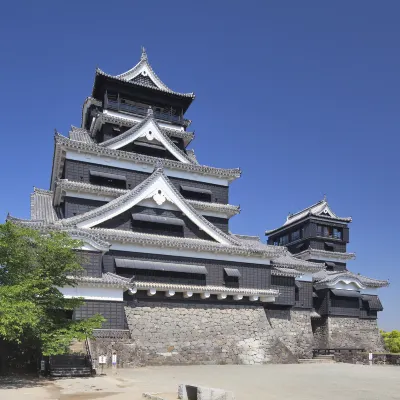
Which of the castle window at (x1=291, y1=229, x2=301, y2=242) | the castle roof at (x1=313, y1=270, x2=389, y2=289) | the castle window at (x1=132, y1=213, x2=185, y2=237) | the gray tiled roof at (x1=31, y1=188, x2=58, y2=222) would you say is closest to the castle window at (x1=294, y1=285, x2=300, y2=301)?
the castle roof at (x1=313, y1=270, x2=389, y2=289)

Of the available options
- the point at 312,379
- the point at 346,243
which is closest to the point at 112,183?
the point at 312,379

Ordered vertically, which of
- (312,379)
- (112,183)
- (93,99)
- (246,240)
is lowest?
(312,379)

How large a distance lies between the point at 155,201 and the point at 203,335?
28.9 ft

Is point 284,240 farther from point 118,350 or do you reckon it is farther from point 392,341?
point 118,350

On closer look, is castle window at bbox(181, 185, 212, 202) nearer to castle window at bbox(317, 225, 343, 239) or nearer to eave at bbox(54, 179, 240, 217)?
eave at bbox(54, 179, 240, 217)

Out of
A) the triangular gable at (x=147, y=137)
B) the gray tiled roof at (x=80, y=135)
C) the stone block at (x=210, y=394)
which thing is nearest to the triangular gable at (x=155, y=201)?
the triangular gable at (x=147, y=137)

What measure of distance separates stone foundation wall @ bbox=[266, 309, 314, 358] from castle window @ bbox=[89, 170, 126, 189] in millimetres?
13657

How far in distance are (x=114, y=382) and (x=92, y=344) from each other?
4994mm

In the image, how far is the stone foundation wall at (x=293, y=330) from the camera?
32188mm

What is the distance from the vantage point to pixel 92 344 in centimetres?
2206

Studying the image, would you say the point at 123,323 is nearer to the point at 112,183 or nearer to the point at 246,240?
the point at 112,183

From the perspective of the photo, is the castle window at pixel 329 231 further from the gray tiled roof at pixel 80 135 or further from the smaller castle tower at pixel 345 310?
the gray tiled roof at pixel 80 135

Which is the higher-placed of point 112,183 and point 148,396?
point 112,183

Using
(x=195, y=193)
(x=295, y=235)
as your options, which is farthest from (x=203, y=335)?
(x=295, y=235)
